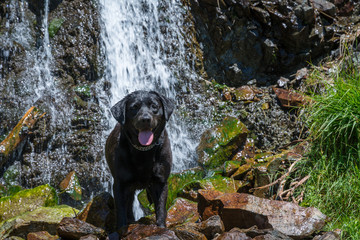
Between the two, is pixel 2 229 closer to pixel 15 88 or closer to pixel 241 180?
pixel 241 180

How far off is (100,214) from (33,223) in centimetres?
68

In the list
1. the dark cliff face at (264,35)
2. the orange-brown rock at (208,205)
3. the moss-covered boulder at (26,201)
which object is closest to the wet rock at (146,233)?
the orange-brown rock at (208,205)

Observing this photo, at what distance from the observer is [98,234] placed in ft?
11.1

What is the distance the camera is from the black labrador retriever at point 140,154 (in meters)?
3.66

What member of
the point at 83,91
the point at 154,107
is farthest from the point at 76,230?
the point at 83,91

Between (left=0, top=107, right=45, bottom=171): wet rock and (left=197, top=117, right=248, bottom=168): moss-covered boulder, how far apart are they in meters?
3.04

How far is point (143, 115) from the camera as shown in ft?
11.6

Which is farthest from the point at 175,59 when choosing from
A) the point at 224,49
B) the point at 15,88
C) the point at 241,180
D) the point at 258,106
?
the point at 241,180

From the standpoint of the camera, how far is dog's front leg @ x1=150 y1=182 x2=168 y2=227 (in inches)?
150

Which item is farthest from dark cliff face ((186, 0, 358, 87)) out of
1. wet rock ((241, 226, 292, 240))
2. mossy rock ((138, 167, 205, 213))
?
wet rock ((241, 226, 292, 240))

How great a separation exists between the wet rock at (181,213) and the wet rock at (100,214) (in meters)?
0.59

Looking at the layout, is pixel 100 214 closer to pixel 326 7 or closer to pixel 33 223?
pixel 33 223

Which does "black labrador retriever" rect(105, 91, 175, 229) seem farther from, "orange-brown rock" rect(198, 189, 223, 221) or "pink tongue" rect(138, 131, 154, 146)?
"orange-brown rock" rect(198, 189, 223, 221)

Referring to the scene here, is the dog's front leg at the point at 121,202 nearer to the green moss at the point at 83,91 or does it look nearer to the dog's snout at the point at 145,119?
the dog's snout at the point at 145,119
